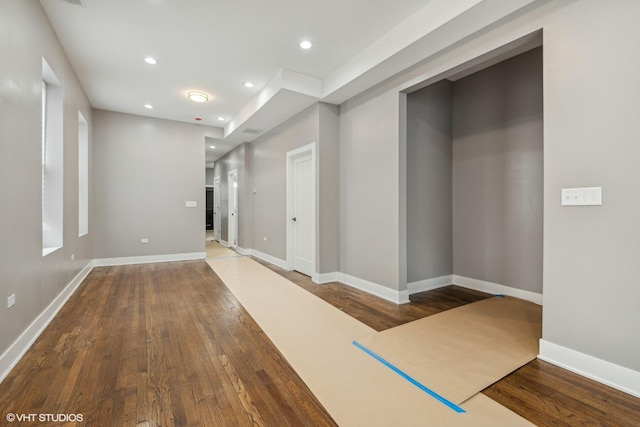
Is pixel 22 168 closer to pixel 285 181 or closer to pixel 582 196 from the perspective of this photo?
pixel 285 181

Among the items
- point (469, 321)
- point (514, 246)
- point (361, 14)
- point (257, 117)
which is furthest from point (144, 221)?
point (514, 246)

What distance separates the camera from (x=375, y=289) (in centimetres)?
374

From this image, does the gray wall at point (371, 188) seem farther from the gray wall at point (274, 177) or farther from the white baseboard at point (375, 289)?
the gray wall at point (274, 177)

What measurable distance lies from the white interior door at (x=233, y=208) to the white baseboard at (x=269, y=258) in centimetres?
111

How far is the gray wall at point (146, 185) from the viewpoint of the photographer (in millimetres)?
5645

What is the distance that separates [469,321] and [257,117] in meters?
4.60

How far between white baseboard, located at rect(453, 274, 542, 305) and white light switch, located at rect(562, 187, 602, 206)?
188 cm

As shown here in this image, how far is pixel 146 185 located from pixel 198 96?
2.49 metres

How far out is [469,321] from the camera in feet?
9.30

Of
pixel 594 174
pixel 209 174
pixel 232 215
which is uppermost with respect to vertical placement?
pixel 209 174

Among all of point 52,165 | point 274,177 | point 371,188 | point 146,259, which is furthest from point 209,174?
point 371,188

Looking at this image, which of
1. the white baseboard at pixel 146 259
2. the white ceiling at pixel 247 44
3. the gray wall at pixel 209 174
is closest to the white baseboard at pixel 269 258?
the white baseboard at pixel 146 259

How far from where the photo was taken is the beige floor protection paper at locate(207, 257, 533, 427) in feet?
5.01

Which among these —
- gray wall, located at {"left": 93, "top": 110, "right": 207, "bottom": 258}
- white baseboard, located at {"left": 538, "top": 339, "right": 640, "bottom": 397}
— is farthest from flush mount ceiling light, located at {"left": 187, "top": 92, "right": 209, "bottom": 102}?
white baseboard, located at {"left": 538, "top": 339, "right": 640, "bottom": 397}
